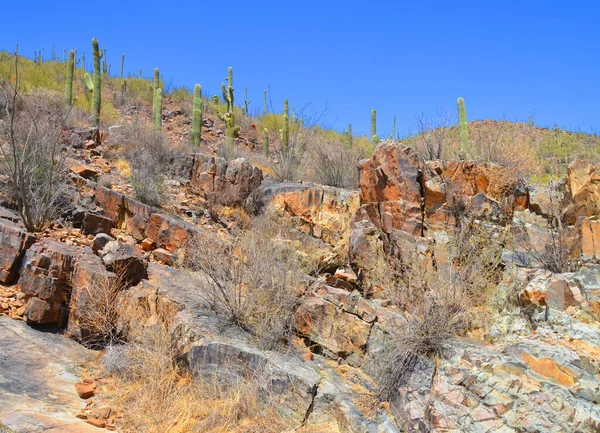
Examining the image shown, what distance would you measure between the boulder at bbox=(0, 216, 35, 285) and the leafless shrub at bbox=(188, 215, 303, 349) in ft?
8.45

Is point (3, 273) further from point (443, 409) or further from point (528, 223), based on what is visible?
point (528, 223)

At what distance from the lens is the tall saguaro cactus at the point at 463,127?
A: 1205cm

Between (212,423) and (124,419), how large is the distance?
99cm

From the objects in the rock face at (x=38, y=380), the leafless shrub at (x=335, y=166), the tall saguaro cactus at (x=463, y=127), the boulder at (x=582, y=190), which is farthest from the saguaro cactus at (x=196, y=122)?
the boulder at (x=582, y=190)

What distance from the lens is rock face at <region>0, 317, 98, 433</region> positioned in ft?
16.2

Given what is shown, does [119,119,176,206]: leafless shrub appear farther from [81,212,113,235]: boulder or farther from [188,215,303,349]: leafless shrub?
[188,215,303,349]: leafless shrub

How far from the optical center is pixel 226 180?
12359 millimetres

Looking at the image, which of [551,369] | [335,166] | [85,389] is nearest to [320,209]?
Answer: [335,166]

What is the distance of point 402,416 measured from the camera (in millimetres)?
5301

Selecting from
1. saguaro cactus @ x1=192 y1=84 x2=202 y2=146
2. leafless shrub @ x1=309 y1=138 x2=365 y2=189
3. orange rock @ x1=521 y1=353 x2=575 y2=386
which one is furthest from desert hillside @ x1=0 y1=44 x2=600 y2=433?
saguaro cactus @ x1=192 y1=84 x2=202 y2=146

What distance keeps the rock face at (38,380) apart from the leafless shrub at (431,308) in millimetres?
3333

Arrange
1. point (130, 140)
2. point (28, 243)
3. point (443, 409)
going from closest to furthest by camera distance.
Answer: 1. point (443, 409)
2. point (28, 243)
3. point (130, 140)

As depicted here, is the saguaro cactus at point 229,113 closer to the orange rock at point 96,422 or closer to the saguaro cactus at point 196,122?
the saguaro cactus at point 196,122

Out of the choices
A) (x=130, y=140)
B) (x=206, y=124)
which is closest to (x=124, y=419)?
(x=130, y=140)
